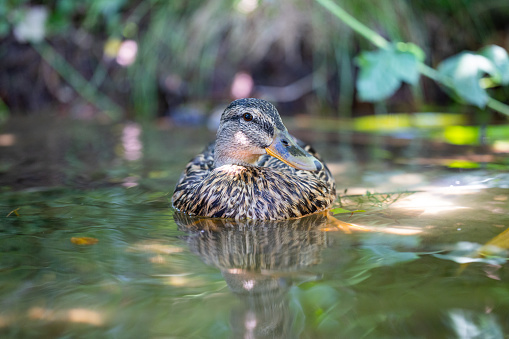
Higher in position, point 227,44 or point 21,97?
point 227,44

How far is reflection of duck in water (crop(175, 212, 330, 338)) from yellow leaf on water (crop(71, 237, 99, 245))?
0.47m

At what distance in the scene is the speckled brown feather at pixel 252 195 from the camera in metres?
3.37

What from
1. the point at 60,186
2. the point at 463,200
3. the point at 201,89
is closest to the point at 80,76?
the point at 201,89

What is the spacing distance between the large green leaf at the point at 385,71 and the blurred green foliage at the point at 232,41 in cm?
283

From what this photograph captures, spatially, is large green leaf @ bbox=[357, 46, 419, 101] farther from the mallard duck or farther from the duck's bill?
the duck's bill

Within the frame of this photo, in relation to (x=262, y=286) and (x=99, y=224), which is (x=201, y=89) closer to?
(x=99, y=224)

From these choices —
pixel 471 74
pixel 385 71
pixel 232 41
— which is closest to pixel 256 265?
pixel 385 71

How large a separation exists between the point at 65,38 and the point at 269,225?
278 inches

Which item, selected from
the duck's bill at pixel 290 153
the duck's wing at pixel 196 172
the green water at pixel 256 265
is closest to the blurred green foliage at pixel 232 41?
the duck's wing at pixel 196 172

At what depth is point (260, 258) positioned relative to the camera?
2666 mm

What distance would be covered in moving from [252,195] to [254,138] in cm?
37

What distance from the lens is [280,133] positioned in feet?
11.6

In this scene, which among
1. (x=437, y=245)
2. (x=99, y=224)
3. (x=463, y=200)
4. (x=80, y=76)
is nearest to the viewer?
(x=437, y=245)

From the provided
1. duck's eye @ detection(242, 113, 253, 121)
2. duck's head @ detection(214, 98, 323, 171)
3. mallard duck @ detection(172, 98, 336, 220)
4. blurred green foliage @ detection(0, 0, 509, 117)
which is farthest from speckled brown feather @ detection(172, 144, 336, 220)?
blurred green foliage @ detection(0, 0, 509, 117)
